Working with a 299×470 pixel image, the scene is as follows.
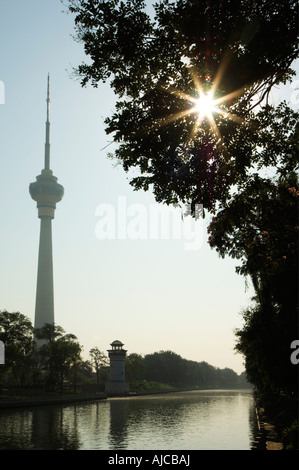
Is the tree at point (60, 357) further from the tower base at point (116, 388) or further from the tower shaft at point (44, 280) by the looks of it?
the tower shaft at point (44, 280)

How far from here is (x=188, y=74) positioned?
1133cm

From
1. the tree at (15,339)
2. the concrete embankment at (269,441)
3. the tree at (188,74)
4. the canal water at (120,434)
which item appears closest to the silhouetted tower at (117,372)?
the tree at (15,339)

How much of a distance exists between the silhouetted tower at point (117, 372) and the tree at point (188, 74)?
10082cm

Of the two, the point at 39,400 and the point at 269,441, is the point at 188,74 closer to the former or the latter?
the point at 269,441

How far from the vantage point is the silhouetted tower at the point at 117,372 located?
107 metres

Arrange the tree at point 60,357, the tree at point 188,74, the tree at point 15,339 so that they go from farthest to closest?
the tree at point 60,357, the tree at point 15,339, the tree at point 188,74

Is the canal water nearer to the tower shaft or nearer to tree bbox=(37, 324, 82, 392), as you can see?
tree bbox=(37, 324, 82, 392)

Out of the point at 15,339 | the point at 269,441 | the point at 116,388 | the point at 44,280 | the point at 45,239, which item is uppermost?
the point at 45,239

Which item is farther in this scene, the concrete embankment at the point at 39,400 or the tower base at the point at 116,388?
the tower base at the point at 116,388

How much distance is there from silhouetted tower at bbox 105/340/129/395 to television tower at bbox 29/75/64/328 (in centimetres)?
8756

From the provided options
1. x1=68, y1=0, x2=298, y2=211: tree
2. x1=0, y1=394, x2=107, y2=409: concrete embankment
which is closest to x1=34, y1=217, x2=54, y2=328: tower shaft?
x1=0, y1=394, x2=107, y2=409: concrete embankment

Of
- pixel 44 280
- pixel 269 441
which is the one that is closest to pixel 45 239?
pixel 44 280

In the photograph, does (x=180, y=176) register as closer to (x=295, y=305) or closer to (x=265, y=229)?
(x=265, y=229)

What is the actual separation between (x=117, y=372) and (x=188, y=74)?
104 m
